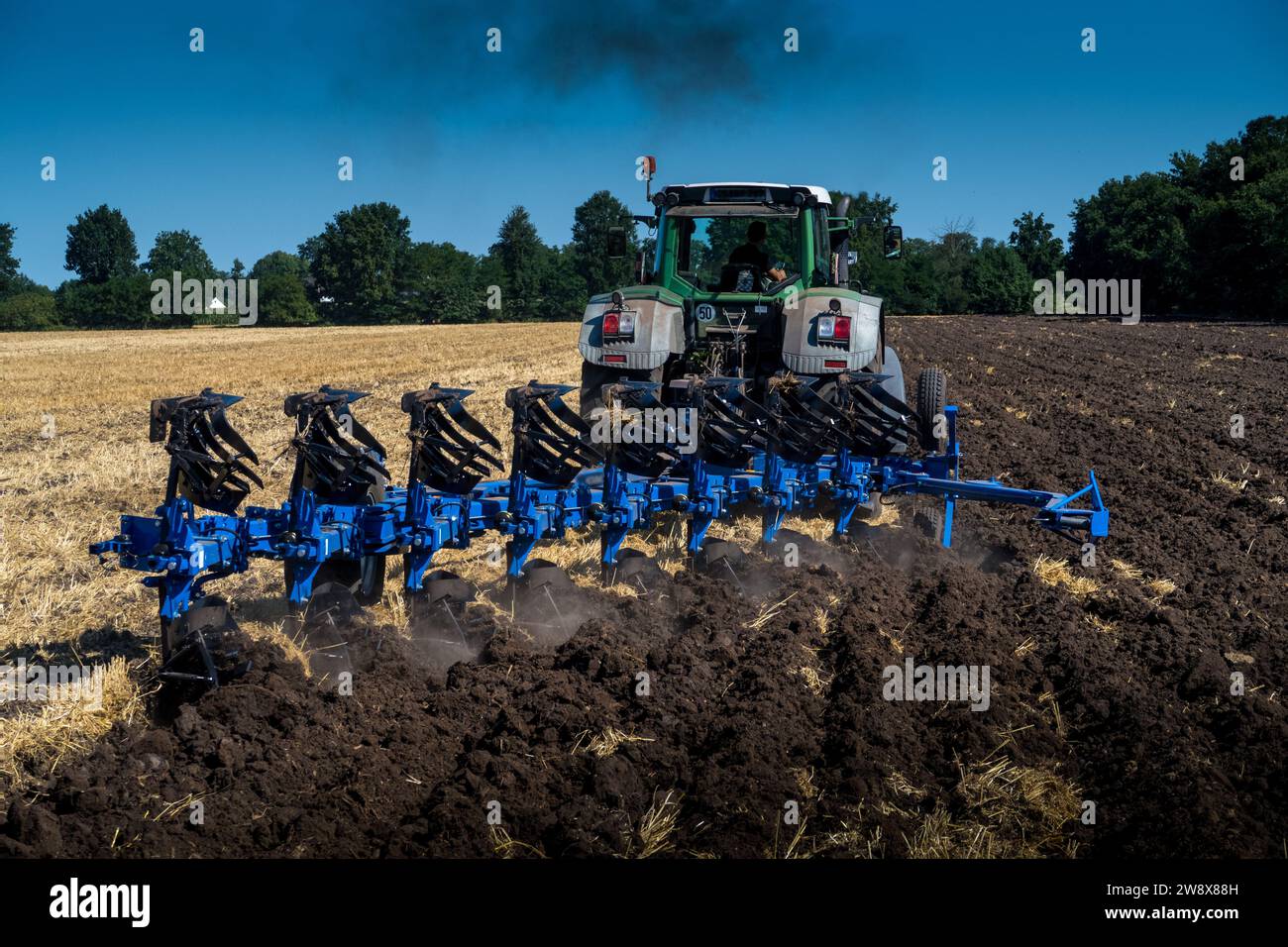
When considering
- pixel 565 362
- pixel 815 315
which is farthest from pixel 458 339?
pixel 815 315

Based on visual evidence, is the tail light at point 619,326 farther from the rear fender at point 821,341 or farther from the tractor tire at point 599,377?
the rear fender at point 821,341

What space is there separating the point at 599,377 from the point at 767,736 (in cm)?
391

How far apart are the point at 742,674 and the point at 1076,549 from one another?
3038 millimetres

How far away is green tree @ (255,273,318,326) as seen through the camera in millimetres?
53875

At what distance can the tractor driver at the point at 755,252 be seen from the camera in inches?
312

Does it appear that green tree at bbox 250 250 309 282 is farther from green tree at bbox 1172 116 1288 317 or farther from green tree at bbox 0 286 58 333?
green tree at bbox 1172 116 1288 317

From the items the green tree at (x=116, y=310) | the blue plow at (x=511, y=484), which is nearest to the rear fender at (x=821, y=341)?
the blue plow at (x=511, y=484)

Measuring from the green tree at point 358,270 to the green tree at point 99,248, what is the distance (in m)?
23.5

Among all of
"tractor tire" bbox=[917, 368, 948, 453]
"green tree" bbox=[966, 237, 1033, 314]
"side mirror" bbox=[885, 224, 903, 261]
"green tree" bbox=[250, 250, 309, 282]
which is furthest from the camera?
"green tree" bbox=[250, 250, 309, 282]

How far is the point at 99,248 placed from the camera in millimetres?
75062

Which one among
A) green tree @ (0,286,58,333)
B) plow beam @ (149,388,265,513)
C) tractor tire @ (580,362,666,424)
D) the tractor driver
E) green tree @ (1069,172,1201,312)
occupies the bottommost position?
plow beam @ (149,388,265,513)

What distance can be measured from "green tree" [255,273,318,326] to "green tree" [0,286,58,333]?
958 centimetres

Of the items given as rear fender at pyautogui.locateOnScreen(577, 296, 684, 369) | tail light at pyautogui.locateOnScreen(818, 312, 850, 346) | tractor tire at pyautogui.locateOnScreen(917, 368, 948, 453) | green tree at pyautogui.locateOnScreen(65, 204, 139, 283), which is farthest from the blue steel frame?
green tree at pyautogui.locateOnScreen(65, 204, 139, 283)

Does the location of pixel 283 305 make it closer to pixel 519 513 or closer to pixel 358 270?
pixel 358 270
